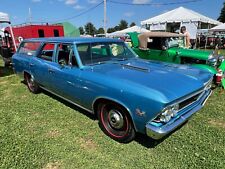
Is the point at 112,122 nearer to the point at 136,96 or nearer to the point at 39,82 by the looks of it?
the point at 136,96

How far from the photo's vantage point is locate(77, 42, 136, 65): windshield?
4020 millimetres

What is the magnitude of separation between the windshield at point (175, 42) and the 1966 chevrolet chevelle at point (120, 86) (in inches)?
119

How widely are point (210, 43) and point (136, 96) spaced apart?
77.1 feet

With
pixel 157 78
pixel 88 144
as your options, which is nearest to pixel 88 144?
pixel 88 144

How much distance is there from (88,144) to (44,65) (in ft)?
7.48

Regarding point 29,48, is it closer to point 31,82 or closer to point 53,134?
point 31,82

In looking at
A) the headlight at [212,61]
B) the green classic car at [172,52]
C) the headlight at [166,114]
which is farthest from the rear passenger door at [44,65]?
the headlight at [212,61]

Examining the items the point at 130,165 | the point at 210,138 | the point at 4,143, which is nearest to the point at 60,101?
the point at 4,143

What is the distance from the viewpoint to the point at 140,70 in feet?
12.1

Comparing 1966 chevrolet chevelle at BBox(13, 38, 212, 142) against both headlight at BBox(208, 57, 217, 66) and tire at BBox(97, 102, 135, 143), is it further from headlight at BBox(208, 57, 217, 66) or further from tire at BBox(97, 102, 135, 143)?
headlight at BBox(208, 57, 217, 66)

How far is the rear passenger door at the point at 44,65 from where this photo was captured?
470 cm

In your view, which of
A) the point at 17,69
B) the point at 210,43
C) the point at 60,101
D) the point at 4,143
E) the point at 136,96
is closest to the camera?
the point at 136,96

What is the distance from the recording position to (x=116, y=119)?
3.40 m

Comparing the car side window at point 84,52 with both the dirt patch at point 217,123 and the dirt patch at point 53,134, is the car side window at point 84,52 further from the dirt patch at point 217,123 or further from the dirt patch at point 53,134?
the dirt patch at point 217,123
